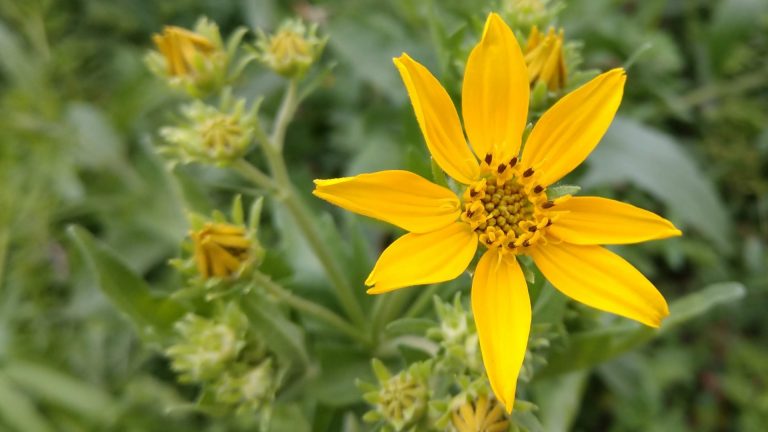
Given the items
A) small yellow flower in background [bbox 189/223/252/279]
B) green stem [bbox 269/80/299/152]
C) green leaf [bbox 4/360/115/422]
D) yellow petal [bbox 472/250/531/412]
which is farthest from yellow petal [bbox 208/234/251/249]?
green leaf [bbox 4/360/115/422]

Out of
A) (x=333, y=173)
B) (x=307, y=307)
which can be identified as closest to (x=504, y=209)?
(x=307, y=307)

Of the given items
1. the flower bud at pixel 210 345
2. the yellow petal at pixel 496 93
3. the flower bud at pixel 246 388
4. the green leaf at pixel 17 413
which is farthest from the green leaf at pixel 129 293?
the green leaf at pixel 17 413

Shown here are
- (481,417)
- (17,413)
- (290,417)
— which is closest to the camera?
(481,417)

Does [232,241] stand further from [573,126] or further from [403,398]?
[573,126]

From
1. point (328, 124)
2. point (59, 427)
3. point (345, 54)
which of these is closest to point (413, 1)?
point (345, 54)

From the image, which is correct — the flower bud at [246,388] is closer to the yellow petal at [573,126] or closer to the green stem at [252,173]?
the green stem at [252,173]

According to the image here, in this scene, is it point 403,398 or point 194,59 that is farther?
point 194,59

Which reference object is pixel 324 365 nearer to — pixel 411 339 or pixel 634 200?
pixel 411 339
